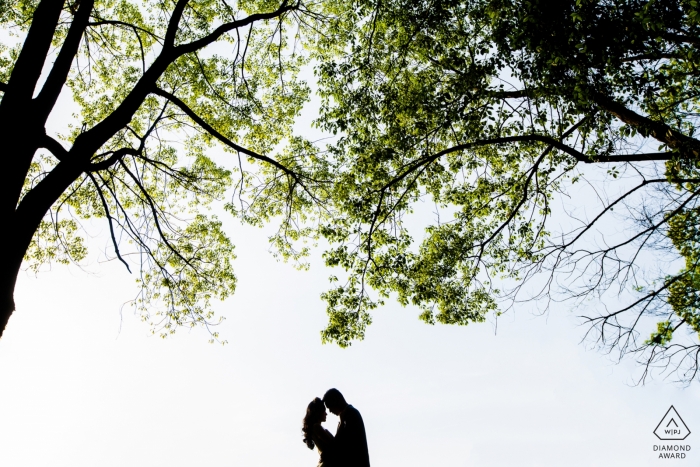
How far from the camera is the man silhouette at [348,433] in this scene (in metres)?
3.89

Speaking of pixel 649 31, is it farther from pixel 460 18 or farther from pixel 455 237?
pixel 455 237

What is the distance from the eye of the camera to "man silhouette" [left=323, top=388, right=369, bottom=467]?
3.89 meters

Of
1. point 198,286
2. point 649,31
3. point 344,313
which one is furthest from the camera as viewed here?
point 198,286

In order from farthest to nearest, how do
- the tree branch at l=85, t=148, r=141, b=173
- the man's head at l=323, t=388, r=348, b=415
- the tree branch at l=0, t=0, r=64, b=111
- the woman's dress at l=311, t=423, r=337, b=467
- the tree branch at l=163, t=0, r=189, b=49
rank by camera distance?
the tree branch at l=163, t=0, r=189, b=49
the tree branch at l=85, t=148, r=141, b=173
the tree branch at l=0, t=0, r=64, b=111
the man's head at l=323, t=388, r=348, b=415
the woman's dress at l=311, t=423, r=337, b=467

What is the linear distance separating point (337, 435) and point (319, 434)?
18 centimetres

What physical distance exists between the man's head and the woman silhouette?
11cm

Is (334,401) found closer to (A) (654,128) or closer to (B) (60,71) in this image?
(B) (60,71)

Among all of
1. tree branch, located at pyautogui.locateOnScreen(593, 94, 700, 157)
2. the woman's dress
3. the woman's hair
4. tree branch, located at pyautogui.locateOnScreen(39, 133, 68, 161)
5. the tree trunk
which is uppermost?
tree branch, located at pyautogui.locateOnScreen(593, 94, 700, 157)

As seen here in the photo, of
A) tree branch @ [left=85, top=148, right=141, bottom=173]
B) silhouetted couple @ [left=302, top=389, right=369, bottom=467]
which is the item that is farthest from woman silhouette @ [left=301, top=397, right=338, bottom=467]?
tree branch @ [left=85, top=148, right=141, bottom=173]

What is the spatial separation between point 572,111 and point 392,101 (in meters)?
3.28

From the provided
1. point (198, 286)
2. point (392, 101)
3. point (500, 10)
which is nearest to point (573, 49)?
point (500, 10)

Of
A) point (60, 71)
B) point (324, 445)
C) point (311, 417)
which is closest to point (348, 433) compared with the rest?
point (324, 445)

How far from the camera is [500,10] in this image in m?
5.98

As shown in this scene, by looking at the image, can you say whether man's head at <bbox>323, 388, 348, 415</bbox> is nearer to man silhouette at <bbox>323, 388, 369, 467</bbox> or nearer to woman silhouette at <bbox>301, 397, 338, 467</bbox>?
man silhouette at <bbox>323, 388, 369, 467</bbox>
